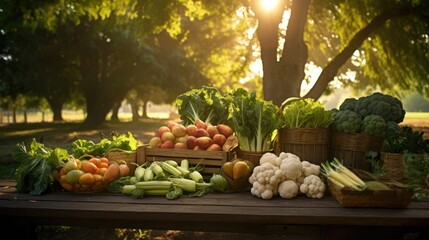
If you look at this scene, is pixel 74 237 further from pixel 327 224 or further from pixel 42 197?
pixel 327 224

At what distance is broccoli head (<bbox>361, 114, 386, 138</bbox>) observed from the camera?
3.95 m

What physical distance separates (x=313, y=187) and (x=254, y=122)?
105 cm

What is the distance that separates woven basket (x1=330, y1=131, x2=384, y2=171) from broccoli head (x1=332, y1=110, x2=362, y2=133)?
2.3 inches

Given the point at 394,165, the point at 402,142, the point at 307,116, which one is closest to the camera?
the point at 394,165

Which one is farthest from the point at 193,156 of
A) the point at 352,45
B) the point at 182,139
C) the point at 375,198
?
A: the point at 352,45

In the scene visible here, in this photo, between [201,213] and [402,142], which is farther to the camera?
[402,142]

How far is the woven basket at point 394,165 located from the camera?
363 centimetres

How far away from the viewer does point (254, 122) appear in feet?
13.3

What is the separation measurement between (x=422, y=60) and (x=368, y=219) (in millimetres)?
10740

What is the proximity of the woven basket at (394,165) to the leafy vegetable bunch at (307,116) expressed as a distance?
2.28ft

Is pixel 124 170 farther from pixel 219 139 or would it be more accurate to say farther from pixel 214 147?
pixel 219 139

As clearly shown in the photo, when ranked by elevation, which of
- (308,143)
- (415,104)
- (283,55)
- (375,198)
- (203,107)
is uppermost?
(415,104)

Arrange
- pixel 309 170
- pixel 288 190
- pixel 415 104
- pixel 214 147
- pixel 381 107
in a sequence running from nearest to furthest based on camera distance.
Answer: pixel 288 190
pixel 309 170
pixel 214 147
pixel 381 107
pixel 415 104

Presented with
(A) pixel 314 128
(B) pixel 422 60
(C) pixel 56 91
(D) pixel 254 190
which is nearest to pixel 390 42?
(B) pixel 422 60
